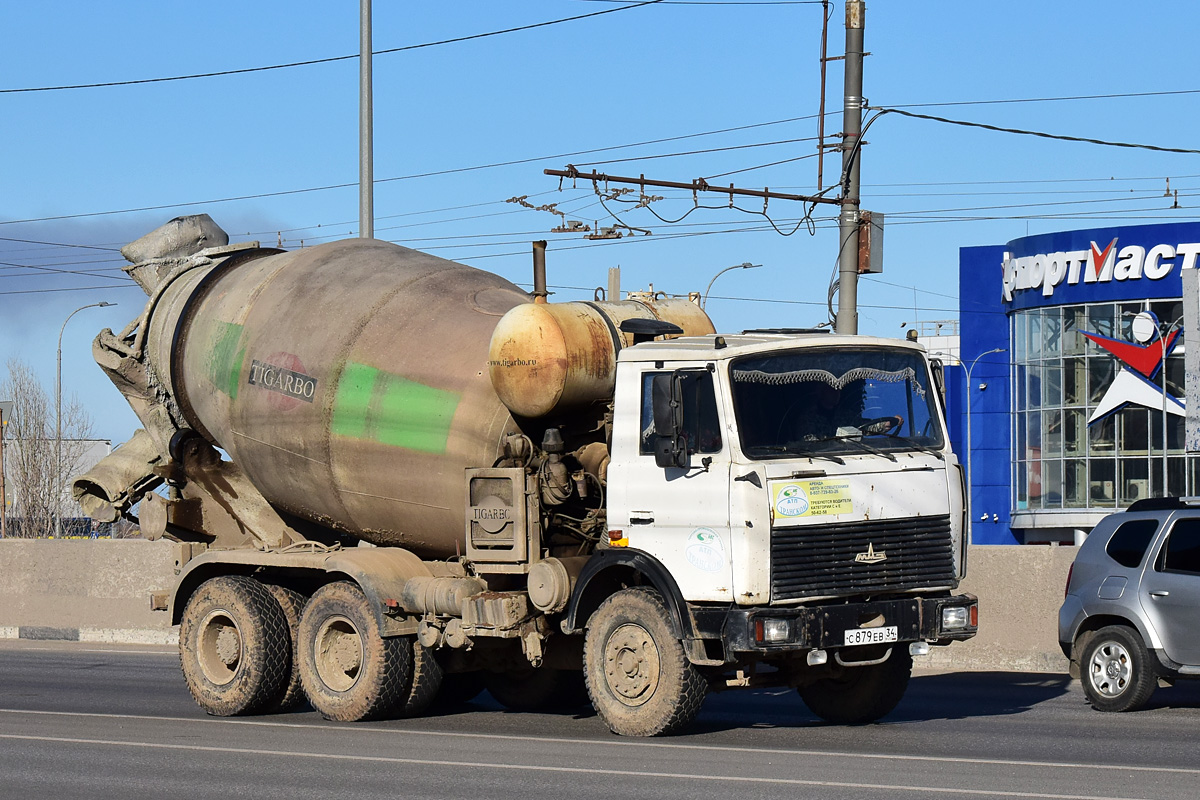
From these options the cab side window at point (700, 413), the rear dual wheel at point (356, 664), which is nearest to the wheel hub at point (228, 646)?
the rear dual wheel at point (356, 664)

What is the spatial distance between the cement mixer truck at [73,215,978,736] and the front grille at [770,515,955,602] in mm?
18

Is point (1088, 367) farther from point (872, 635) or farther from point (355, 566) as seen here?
point (872, 635)

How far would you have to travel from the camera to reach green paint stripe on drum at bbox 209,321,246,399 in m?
14.7

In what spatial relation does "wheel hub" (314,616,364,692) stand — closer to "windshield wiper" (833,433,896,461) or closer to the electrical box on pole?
"windshield wiper" (833,433,896,461)

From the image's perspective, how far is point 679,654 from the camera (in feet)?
37.5

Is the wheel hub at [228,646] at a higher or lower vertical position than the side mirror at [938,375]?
lower

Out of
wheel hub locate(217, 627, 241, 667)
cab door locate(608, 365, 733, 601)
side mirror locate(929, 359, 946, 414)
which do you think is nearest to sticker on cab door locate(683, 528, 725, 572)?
cab door locate(608, 365, 733, 601)

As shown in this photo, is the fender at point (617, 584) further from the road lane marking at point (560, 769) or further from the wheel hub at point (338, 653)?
the wheel hub at point (338, 653)

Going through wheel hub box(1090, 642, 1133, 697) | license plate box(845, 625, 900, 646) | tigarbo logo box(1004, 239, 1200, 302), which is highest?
tigarbo logo box(1004, 239, 1200, 302)

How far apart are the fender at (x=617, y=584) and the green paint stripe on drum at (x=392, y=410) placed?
5.78 ft

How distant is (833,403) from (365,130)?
1225 cm

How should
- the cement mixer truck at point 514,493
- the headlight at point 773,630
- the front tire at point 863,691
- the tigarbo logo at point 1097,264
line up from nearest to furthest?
1. the headlight at point 773,630
2. the cement mixer truck at point 514,493
3. the front tire at point 863,691
4. the tigarbo logo at point 1097,264

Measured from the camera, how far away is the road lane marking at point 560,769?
9.09 m

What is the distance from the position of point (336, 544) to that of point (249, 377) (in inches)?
63.8
